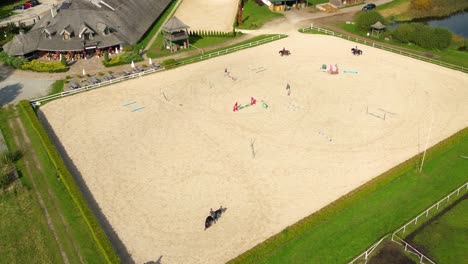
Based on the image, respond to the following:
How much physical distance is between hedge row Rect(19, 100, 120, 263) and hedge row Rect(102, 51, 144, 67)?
1598cm

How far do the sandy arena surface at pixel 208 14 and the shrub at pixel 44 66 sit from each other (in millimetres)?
25476

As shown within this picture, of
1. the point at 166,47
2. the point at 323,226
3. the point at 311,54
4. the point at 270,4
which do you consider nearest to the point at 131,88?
the point at 166,47

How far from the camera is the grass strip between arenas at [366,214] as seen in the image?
32.0m

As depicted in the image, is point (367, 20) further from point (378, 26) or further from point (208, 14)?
point (208, 14)

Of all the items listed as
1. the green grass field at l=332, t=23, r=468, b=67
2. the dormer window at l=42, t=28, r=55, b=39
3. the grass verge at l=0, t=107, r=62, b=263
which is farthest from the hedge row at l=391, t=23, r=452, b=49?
the grass verge at l=0, t=107, r=62, b=263

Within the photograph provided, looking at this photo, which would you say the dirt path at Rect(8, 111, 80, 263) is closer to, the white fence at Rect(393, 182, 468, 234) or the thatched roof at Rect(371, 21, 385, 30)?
the white fence at Rect(393, 182, 468, 234)

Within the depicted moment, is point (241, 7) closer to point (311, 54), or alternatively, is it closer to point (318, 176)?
point (311, 54)

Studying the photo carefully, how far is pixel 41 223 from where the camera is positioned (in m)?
35.5

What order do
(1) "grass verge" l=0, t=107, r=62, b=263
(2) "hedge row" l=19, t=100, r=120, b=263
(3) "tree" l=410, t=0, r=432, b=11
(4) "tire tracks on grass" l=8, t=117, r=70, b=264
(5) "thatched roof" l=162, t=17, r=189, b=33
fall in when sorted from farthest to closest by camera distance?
(3) "tree" l=410, t=0, r=432, b=11, (5) "thatched roof" l=162, t=17, r=189, b=33, (4) "tire tracks on grass" l=8, t=117, r=70, b=264, (1) "grass verge" l=0, t=107, r=62, b=263, (2) "hedge row" l=19, t=100, r=120, b=263

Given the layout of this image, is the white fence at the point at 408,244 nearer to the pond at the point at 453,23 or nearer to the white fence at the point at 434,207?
the white fence at the point at 434,207

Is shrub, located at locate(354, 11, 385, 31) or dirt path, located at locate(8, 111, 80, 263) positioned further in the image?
shrub, located at locate(354, 11, 385, 31)

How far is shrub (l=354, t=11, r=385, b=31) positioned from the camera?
74688 millimetres

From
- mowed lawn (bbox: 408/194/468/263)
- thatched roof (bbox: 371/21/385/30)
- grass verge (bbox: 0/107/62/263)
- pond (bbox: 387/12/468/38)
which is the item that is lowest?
mowed lawn (bbox: 408/194/468/263)

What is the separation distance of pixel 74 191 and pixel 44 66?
3259cm
